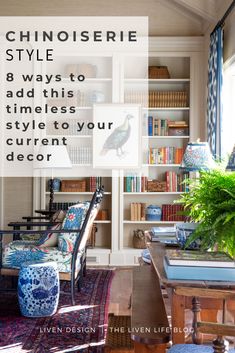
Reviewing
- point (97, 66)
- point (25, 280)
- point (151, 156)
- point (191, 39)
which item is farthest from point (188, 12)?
point (25, 280)

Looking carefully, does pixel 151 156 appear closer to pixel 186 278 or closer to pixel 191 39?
pixel 191 39

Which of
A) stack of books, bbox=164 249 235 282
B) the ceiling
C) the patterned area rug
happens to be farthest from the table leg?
the ceiling

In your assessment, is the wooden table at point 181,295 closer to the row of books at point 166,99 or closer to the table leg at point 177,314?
the table leg at point 177,314

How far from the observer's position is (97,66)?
6723mm

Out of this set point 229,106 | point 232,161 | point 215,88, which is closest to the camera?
point 232,161

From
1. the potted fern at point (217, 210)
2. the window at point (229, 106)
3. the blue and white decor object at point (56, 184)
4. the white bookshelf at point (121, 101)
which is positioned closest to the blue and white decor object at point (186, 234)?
the potted fern at point (217, 210)

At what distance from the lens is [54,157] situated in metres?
5.92

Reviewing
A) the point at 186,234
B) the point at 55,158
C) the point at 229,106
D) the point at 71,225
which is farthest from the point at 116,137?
the point at 186,234

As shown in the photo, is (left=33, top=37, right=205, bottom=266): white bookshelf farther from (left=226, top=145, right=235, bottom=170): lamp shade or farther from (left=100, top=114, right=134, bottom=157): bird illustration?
(left=226, top=145, right=235, bottom=170): lamp shade

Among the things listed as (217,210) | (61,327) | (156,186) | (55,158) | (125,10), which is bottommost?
(61,327)

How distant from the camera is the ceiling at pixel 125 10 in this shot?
258 inches

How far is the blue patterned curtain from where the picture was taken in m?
5.25

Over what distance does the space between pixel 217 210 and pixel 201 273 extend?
15.0 inches

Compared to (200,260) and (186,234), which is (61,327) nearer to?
(186,234)
